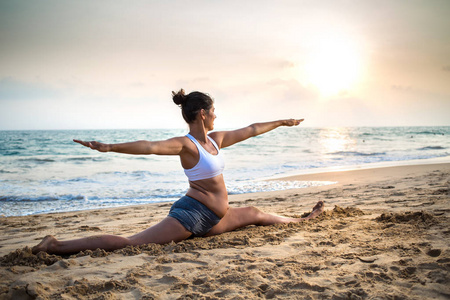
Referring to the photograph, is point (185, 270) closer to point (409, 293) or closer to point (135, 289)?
point (135, 289)

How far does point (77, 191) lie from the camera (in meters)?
10.3

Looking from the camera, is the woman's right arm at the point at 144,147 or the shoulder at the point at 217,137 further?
the shoulder at the point at 217,137

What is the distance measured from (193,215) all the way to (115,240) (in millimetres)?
913

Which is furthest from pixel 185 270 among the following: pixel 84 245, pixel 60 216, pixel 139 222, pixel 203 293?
pixel 60 216

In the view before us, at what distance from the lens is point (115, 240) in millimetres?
3754

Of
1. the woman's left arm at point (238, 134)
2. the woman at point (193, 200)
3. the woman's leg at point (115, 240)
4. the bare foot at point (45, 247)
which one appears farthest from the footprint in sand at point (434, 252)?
the bare foot at point (45, 247)

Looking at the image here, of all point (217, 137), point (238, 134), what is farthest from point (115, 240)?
point (238, 134)

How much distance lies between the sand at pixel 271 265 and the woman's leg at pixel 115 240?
117mm

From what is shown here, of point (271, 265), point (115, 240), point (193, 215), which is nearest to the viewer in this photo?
point (271, 265)

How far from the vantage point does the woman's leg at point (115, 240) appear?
3.62 m

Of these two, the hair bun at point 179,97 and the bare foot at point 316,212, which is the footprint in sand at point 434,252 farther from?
the hair bun at point 179,97

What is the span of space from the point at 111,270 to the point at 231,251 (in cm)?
121

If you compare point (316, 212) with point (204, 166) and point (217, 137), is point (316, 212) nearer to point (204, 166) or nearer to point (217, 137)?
point (217, 137)

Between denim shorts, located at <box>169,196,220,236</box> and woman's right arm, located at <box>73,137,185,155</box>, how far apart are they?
0.66 m
